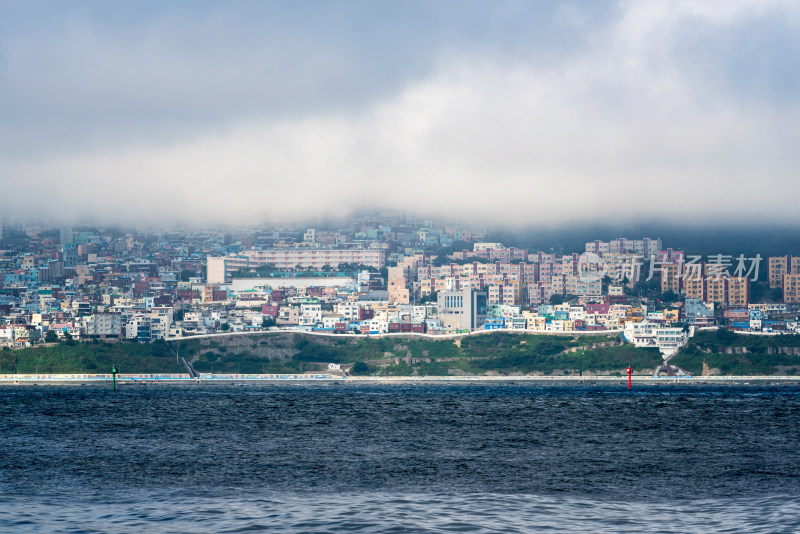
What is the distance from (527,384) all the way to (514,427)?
320ft

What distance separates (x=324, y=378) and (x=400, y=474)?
128981mm

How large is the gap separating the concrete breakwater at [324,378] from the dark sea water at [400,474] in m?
93.3

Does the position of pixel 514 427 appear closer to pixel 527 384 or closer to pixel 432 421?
pixel 432 421

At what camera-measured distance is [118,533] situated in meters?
21.1

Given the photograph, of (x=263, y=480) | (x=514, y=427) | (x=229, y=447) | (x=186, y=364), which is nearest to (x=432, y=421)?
(x=514, y=427)

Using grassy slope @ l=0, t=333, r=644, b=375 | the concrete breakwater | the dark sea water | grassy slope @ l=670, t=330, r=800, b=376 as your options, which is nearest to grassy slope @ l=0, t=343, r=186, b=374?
grassy slope @ l=0, t=333, r=644, b=375

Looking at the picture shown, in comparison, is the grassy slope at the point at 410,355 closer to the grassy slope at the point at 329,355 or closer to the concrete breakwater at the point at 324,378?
the grassy slope at the point at 329,355

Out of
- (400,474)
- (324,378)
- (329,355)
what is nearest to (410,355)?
(329,355)

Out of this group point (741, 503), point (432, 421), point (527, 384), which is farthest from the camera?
point (527, 384)

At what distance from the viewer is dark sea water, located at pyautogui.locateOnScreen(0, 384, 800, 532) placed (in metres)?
22.8

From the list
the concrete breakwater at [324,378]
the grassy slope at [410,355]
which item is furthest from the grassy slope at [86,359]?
the concrete breakwater at [324,378]

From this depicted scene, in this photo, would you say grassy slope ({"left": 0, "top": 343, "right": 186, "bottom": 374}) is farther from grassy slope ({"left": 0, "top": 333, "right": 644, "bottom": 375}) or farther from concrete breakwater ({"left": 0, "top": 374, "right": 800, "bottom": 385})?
concrete breakwater ({"left": 0, "top": 374, "right": 800, "bottom": 385})

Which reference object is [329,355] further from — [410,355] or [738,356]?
[738,356]

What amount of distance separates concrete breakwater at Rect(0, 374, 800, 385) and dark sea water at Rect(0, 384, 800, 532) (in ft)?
306
